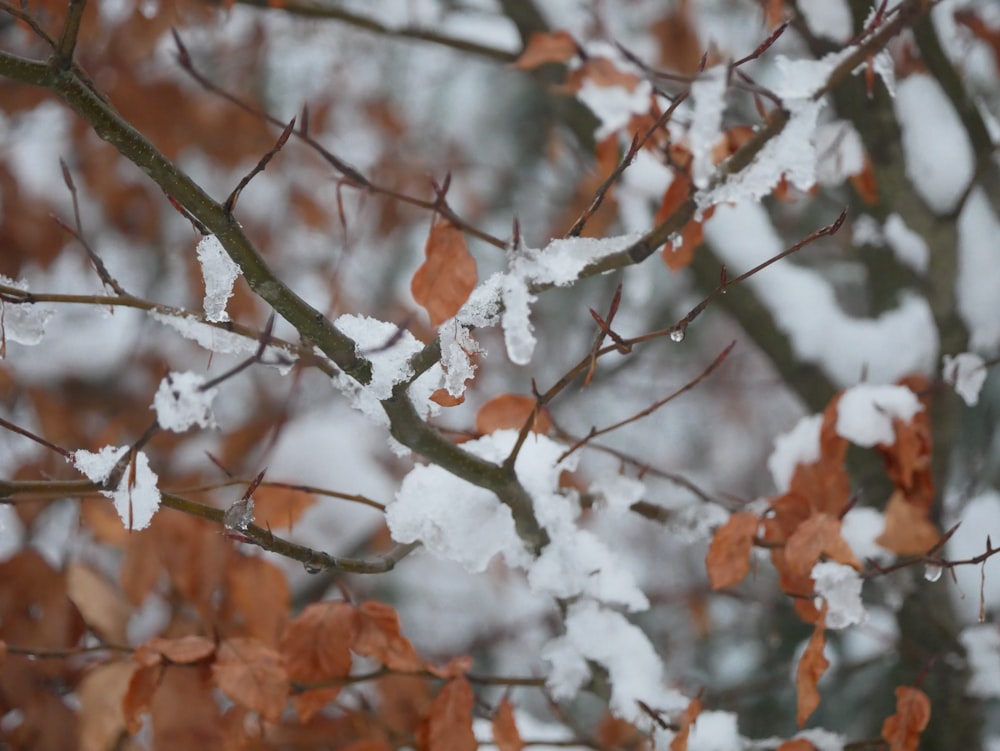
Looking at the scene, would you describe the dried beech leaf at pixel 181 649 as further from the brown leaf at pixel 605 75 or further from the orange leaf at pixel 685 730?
the brown leaf at pixel 605 75

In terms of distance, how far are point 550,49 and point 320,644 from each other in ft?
2.35

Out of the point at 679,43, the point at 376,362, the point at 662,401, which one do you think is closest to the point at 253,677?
the point at 376,362

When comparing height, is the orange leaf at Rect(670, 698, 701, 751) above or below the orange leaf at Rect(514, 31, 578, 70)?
below

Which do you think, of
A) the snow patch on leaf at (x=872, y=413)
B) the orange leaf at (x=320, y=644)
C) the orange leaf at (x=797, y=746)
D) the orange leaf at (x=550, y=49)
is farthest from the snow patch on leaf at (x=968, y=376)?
the orange leaf at (x=320, y=644)

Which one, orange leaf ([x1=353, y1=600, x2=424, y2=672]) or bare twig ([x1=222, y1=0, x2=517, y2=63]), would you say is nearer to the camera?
orange leaf ([x1=353, y1=600, x2=424, y2=672])

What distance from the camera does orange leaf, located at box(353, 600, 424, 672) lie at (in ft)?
2.55

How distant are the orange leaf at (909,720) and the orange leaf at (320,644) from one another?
1.74ft

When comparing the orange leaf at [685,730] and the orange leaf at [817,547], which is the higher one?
the orange leaf at [817,547]

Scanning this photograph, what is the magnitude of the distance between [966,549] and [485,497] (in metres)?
0.85

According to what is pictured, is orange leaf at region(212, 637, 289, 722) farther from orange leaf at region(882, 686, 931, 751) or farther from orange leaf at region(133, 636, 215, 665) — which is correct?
orange leaf at region(882, 686, 931, 751)

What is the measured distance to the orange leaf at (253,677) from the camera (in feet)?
2.47

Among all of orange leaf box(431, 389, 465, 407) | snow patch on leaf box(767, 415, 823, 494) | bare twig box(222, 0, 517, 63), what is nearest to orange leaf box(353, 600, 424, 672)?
orange leaf box(431, 389, 465, 407)

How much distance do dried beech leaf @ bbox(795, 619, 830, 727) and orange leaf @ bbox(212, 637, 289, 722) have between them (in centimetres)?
49

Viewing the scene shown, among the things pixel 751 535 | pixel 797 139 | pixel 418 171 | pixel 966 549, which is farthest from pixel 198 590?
pixel 418 171
